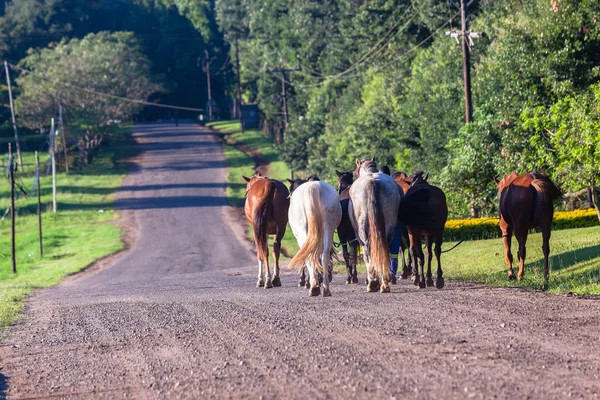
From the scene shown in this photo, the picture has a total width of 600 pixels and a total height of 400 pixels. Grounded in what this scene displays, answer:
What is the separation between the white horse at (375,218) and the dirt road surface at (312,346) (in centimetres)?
46

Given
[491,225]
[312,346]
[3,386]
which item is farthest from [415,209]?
[491,225]

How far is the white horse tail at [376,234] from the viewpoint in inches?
579

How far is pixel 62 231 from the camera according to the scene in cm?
5328

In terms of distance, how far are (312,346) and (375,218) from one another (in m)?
5.09

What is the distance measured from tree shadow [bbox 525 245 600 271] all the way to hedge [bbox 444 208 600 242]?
8.83 metres

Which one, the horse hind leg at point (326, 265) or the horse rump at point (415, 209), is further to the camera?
the horse rump at point (415, 209)

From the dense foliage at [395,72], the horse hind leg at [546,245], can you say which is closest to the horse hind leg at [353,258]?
the horse hind leg at [546,245]

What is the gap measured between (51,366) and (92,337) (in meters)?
Result: 1.96

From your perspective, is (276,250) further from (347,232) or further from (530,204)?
(530,204)

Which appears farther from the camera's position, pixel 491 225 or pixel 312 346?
pixel 491 225

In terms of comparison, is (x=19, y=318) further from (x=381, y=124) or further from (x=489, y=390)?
(x=381, y=124)

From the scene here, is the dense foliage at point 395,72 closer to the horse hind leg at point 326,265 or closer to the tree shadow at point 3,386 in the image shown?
the horse hind leg at point 326,265

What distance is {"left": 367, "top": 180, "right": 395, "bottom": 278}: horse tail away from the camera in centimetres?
1472

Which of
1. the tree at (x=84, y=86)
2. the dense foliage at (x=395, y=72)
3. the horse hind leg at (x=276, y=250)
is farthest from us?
the tree at (x=84, y=86)
